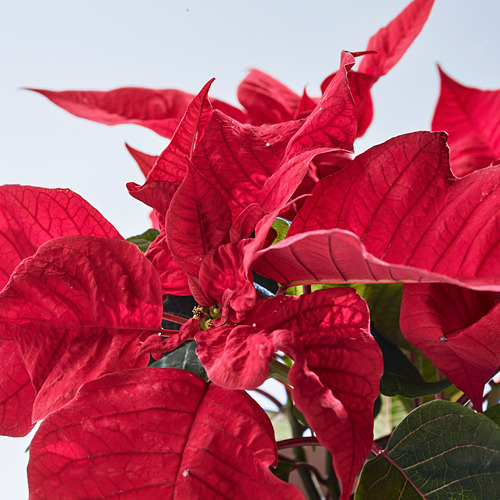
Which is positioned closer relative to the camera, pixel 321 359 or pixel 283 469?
pixel 321 359

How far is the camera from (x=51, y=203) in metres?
0.31

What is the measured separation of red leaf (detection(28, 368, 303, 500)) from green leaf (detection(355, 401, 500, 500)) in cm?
9

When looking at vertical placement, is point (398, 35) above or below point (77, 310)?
above

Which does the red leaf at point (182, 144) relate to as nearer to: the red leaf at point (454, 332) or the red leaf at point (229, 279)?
the red leaf at point (229, 279)

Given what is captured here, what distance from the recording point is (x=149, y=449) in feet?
0.79

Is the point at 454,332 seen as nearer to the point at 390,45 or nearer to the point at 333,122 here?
the point at 333,122

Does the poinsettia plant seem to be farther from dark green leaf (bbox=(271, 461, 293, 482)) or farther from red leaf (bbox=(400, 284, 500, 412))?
dark green leaf (bbox=(271, 461, 293, 482))

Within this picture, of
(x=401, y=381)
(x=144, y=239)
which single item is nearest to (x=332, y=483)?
(x=401, y=381)

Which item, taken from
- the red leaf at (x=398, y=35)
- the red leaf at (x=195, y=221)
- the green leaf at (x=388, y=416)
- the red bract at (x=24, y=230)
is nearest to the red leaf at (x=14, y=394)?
the red bract at (x=24, y=230)

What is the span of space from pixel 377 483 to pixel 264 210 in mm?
167

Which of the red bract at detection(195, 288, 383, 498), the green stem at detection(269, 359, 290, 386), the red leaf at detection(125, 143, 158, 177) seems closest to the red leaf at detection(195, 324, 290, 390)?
the red bract at detection(195, 288, 383, 498)

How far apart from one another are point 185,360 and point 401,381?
16 centimetres

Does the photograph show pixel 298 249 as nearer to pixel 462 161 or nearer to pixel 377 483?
pixel 377 483

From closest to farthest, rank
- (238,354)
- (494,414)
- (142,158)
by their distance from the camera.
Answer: (238,354) → (494,414) → (142,158)
